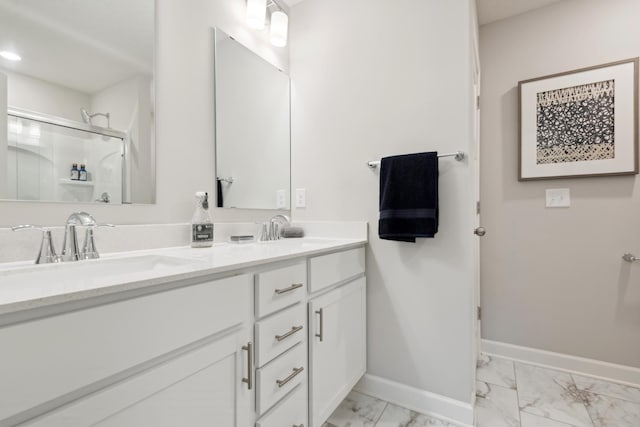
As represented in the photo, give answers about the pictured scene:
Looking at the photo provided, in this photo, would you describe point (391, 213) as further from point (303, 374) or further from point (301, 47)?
point (301, 47)

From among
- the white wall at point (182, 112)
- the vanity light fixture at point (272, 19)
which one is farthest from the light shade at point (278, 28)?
the white wall at point (182, 112)

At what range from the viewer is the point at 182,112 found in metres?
1.34

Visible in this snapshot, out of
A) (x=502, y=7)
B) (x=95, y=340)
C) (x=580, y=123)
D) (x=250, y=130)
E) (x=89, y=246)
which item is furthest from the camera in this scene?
(x=502, y=7)

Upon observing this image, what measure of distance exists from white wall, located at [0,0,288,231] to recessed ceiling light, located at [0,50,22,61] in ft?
1.35

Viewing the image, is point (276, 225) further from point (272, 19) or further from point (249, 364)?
point (272, 19)

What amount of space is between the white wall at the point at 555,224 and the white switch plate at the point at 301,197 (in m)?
1.31

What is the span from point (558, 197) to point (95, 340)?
2.41 meters

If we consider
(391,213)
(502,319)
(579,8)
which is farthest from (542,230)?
(579,8)

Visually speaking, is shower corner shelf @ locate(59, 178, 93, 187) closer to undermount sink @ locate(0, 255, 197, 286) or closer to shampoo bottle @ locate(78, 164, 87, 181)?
shampoo bottle @ locate(78, 164, 87, 181)

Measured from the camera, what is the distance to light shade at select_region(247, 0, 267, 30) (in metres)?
1.61

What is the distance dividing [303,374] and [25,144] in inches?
47.4

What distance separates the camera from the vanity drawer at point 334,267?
1.21 metres

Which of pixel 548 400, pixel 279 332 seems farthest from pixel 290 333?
pixel 548 400

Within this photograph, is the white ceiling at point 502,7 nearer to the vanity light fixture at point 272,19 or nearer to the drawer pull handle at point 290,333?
the vanity light fixture at point 272,19
